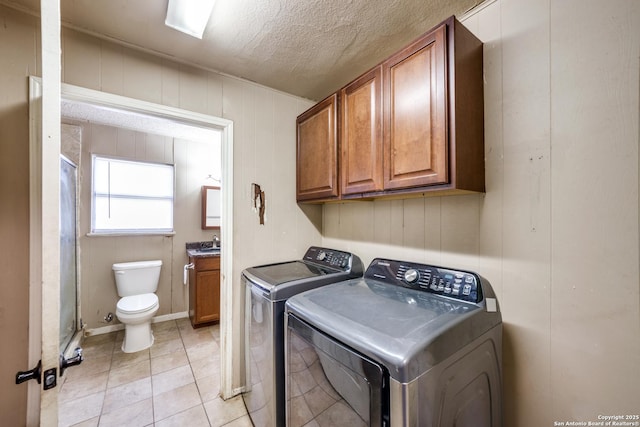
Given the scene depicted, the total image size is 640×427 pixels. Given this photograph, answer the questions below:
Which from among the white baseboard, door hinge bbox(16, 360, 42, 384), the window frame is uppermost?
the window frame

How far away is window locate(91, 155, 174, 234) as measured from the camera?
9.11 ft

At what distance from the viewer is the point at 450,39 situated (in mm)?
1029

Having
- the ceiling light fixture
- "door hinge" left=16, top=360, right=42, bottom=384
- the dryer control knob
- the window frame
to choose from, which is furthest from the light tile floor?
Answer: the ceiling light fixture

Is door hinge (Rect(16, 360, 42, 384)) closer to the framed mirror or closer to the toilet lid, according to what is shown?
the toilet lid

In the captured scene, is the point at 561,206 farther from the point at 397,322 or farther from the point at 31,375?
the point at 31,375

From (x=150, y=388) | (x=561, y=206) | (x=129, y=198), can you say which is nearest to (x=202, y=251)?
(x=129, y=198)

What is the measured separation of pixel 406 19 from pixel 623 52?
2.84ft

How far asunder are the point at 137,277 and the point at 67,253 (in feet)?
2.11

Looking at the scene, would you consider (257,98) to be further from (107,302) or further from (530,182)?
(107,302)

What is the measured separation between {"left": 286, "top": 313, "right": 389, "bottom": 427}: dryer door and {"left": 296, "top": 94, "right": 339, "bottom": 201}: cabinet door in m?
0.91

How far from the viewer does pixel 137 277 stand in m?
2.72

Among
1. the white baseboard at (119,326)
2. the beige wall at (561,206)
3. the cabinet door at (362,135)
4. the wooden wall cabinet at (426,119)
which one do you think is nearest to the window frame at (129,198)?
the white baseboard at (119,326)

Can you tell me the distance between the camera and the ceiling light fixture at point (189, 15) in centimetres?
119

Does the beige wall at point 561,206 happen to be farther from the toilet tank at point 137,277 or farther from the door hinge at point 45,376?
the toilet tank at point 137,277
